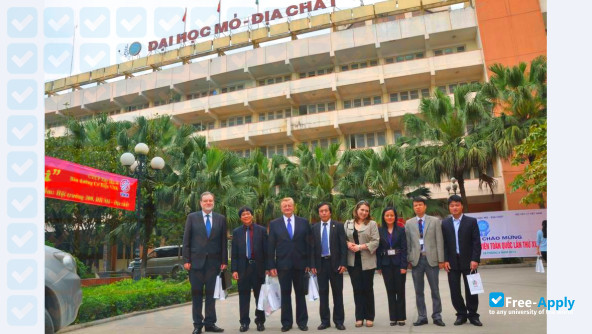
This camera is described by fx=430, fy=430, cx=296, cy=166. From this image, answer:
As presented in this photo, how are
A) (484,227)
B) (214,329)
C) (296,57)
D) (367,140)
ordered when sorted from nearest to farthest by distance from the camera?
1. (214,329)
2. (484,227)
3. (367,140)
4. (296,57)

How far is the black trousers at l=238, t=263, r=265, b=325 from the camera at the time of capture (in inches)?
231

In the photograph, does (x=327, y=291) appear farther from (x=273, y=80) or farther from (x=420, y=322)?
(x=273, y=80)

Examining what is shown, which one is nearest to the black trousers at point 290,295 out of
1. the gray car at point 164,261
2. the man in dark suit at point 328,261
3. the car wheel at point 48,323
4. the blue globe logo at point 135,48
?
the man in dark suit at point 328,261

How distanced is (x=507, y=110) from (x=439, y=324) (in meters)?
14.6

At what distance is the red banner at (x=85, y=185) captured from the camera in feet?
24.1

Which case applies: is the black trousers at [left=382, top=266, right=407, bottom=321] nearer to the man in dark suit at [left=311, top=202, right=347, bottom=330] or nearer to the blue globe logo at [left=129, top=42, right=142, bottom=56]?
the man in dark suit at [left=311, top=202, right=347, bottom=330]

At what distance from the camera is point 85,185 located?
8242 millimetres

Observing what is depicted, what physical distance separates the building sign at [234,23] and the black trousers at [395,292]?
28.9 meters

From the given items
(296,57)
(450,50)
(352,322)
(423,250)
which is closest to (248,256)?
(352,322)

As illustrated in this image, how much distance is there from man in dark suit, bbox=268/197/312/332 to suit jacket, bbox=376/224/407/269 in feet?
3.21

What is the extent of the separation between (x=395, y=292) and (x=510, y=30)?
1009 inches

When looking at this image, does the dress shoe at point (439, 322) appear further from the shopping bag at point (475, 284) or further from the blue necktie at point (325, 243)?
the blue necktie at point (325, 243)

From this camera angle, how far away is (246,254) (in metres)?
6.11

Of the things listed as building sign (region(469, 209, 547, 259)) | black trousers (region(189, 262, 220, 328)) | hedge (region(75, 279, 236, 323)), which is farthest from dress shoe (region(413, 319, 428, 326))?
building sign (region(469, 209, 547, 259))
